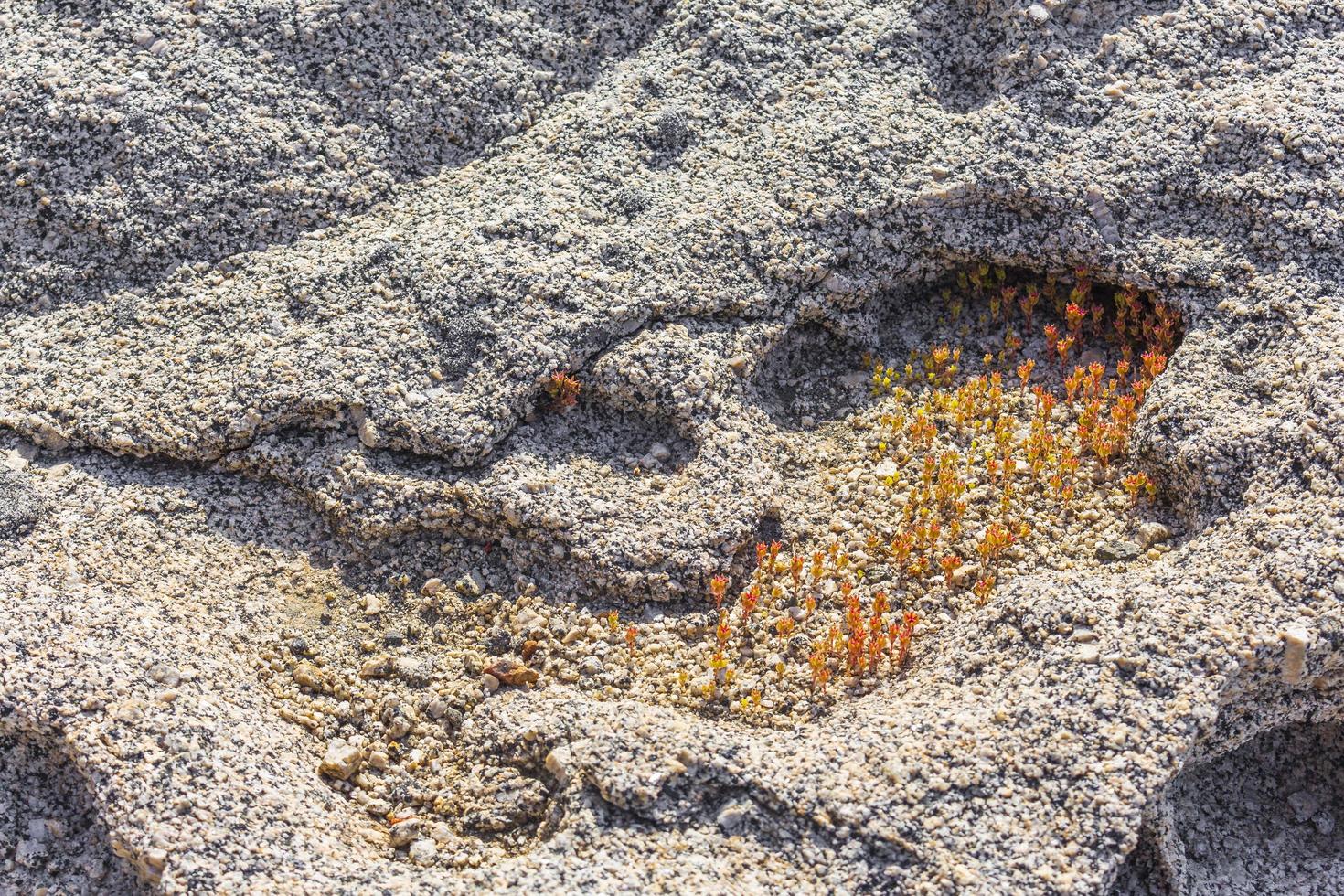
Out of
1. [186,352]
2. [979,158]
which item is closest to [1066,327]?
[979,158]

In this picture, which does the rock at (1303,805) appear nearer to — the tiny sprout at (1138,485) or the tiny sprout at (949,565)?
the tiny sprout at (1138,485)

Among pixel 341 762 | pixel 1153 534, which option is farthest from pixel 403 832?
pixel 1153 534

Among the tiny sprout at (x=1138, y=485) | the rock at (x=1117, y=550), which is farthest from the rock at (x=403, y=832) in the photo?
the tiny sprout at (x=1138, y=485)

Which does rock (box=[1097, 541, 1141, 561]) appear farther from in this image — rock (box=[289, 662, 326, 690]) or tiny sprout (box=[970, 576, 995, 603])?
rock (box=[289, 662, 326, 690])

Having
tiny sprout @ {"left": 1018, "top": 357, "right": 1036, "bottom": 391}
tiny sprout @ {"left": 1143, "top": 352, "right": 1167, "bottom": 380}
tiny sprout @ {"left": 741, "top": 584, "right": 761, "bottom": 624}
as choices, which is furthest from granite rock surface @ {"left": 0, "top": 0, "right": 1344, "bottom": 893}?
tiny sprout @ {"left": 1018, "top": 357, "right": 1036, "bottom": 391}

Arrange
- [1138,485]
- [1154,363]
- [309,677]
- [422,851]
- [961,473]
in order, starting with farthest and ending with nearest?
1. [961,473]
2. [1154,363]
3. [1138,485]
4. [309,677]
5. [422,851]

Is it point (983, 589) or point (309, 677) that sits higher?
point (983, 589)

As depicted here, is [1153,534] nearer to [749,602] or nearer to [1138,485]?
[1138,485]
